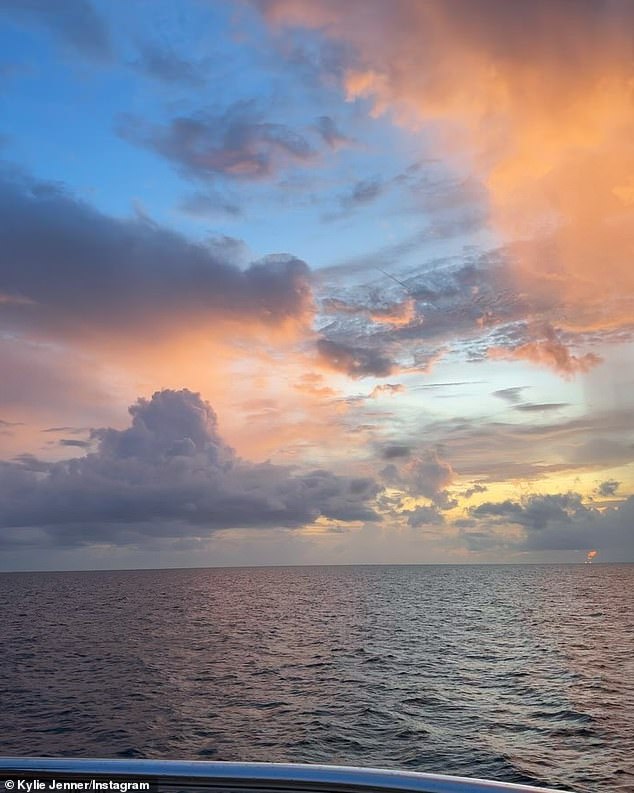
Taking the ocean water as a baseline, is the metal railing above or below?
above

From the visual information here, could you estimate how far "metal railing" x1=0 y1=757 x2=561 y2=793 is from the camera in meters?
3.73

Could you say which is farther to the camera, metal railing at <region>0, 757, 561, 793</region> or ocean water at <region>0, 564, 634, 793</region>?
ocean water at <region>0, 564, 634, 793</region>

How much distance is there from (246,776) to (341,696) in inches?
1388

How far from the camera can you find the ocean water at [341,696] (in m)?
25.2

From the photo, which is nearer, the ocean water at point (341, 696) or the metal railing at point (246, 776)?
the metal railing at point (246, 776)

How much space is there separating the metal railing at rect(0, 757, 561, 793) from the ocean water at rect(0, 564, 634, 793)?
22.1 m

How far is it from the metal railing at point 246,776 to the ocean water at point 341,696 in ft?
72.5

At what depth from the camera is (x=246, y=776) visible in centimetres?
393

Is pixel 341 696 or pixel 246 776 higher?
pixel 246 776

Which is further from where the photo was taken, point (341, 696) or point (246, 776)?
point (341, 696)

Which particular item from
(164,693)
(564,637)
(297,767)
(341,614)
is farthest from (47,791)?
(341,614)

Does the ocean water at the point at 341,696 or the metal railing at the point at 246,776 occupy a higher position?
the metal railing at the point at 246,776

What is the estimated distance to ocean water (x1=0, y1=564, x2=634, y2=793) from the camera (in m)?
25.2

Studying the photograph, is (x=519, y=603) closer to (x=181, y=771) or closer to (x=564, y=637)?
(x=564, y=637)
